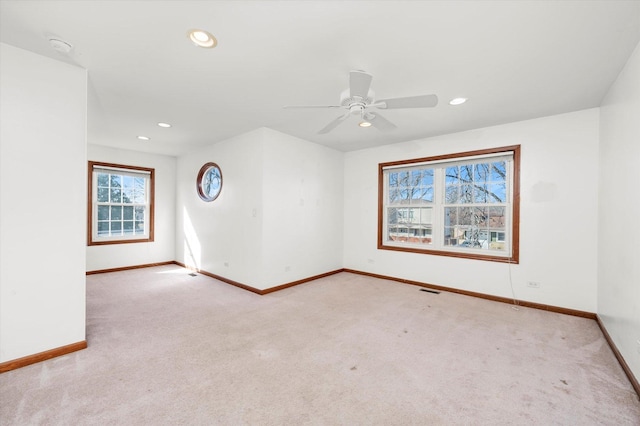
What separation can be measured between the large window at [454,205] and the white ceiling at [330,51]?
33.4 inches

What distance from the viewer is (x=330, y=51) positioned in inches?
80.2

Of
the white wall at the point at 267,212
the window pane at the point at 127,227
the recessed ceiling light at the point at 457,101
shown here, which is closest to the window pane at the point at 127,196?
the window pane at the point at 127,227

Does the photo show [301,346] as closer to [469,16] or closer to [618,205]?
[469,16]

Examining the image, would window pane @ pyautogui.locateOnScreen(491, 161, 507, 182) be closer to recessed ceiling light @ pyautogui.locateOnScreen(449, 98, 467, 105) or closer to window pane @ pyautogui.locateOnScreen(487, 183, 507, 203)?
window pane @ pyautogui.locateOnScreen(487, 183, 507, 203)

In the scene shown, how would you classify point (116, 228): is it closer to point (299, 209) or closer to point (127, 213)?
point (127, 213)

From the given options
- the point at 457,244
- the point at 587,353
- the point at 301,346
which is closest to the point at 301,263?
the point at 301,346

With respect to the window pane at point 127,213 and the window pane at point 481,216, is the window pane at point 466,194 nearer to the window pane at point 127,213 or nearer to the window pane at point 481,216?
the window pane at point 481,216

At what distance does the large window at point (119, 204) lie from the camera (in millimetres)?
5090

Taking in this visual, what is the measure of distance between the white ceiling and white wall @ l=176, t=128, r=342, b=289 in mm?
1038

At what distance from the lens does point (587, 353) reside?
2320 millimetres

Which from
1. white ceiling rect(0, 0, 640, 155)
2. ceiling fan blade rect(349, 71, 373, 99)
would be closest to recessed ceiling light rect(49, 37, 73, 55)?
white ceiling rect(0, 0, 640, 155)

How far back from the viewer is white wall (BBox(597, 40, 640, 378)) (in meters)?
1.96

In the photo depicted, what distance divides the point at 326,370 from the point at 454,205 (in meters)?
3.25

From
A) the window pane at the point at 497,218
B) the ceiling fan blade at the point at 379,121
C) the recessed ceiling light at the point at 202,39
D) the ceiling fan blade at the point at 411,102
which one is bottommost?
the window pane at the point at 497,218
